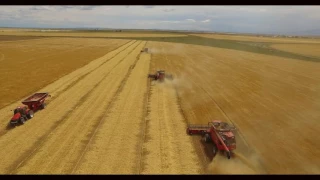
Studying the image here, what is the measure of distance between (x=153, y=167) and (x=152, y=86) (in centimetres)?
2006

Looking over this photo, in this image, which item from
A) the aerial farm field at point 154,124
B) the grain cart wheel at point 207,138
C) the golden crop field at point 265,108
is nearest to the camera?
the aerial farm field at point 154,124

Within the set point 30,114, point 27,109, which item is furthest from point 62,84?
point 27,109

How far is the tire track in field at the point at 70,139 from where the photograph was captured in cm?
1591

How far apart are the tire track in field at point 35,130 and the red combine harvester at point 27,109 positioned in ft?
1.49

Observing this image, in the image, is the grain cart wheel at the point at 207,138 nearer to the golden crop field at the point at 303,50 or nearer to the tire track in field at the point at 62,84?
the tire track in field at the point at 62,84

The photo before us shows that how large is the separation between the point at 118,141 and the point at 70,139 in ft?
10.2

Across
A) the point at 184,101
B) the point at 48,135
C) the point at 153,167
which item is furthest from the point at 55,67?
the point at 153,167

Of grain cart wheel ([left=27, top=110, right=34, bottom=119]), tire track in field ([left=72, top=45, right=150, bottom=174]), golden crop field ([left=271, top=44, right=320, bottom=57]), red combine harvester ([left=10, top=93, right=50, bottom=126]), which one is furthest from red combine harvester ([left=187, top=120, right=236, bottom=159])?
golden crop field ([left=271, top=44, right=320, bottom=57])

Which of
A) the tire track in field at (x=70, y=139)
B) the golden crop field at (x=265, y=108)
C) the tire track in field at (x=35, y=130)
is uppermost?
the golden crop field at (x=265, y=108)

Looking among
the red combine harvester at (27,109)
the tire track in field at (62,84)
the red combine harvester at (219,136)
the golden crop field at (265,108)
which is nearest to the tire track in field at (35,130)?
the red combine harvester at (27,109)

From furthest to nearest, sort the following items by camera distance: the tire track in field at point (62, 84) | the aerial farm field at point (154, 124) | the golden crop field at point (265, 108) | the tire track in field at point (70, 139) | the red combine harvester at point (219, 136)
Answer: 1. the tire track in field at point (62, 84)
2. the golden crop field at point (265, 108)
3. the red combine harvester at point (219, 136)
4. the aerial farm field at point (154, 124)
5. the tire track in field at point (70, 139)

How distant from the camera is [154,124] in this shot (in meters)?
22.4

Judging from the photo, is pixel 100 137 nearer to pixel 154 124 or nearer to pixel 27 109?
pixel 154 124

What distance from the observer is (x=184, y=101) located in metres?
28.9
